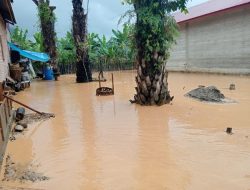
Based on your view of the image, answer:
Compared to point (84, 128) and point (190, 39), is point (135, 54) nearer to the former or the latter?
point (84, 128)

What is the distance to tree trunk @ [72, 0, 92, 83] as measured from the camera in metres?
19.7

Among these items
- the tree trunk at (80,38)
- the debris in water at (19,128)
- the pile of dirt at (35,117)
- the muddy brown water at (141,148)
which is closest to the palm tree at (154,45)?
the muddy brown water at (141,148)

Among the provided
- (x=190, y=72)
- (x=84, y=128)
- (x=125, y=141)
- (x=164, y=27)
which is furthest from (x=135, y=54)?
(x=190, y=72)

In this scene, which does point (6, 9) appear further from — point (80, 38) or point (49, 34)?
point (49, 34)

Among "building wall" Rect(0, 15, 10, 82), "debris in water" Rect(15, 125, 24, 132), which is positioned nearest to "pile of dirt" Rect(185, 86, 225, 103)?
"debris in water" Rect(15, 125, 24, 132)

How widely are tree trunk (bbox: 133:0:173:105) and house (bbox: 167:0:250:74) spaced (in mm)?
Result: 9814

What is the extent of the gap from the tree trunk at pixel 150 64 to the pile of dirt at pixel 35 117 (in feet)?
9.18

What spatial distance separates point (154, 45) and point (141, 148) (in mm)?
4875

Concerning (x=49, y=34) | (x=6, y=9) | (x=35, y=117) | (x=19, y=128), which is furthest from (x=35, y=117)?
(x=49, y=34)

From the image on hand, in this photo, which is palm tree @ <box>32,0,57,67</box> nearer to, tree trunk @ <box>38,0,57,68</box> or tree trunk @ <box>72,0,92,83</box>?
tree trunk @ <box>38,0,57,68</box>

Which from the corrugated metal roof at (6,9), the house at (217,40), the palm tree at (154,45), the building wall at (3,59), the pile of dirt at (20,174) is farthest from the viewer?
the house at (217,40)

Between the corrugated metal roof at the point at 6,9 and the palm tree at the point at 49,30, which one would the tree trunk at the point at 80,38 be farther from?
the palm tree at the point at 49,30

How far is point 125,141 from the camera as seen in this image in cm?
650

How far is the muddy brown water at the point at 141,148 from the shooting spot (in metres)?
4.57
